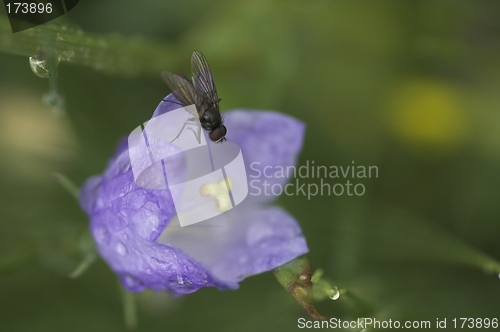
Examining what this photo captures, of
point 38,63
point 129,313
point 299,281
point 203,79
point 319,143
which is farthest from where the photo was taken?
point 319,143

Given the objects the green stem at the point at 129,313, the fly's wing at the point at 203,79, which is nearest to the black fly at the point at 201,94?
the fly's wing at the point at 203,79

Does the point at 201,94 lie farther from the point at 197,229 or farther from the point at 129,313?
the point at 129,313

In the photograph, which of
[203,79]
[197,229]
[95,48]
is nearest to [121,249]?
[197,229]

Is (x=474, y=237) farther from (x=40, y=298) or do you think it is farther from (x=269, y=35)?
(x=40, y=298)

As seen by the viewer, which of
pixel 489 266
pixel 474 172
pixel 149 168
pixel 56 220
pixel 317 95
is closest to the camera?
pixel 149 168

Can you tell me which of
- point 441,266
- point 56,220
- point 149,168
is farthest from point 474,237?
point 56,220

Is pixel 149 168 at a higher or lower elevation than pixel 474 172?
higher

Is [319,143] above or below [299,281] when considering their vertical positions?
below
